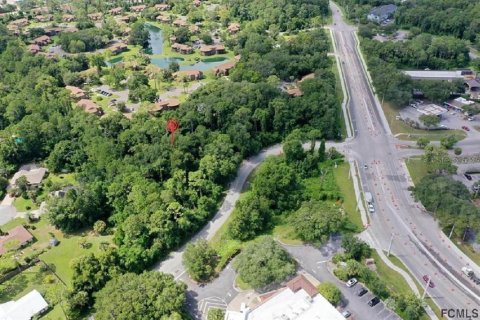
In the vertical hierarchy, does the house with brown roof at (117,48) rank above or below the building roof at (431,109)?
below

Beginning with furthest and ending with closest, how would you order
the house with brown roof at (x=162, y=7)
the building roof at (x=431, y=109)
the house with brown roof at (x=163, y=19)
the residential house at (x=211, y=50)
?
the house with brown roof at (x=162, y=7)
the house with brown roof at (x=163, y=19)
the residential house at (x=211, y=50)
the building roof at (x=431, y=109)

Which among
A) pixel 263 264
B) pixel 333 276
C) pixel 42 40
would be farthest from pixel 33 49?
pixel 333 276

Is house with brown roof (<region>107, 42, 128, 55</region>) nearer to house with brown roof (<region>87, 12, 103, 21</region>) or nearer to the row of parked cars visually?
house with brown roof (<region>87, 12, 103, 21</region>)

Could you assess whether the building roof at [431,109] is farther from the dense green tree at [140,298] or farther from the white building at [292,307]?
the dense green tree at [140,298]

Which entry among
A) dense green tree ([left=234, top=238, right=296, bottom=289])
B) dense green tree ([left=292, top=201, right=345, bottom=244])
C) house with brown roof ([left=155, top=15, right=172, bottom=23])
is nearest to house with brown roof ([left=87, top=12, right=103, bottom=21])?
house with brown roof ([left=155, top=15, right=172, bottom=23])

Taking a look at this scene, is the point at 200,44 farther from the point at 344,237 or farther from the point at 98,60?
the point at 344,237

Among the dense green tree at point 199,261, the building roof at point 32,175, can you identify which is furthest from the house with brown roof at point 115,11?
the dense green tree at point 199,261

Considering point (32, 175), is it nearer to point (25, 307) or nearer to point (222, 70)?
point (25, 307)
